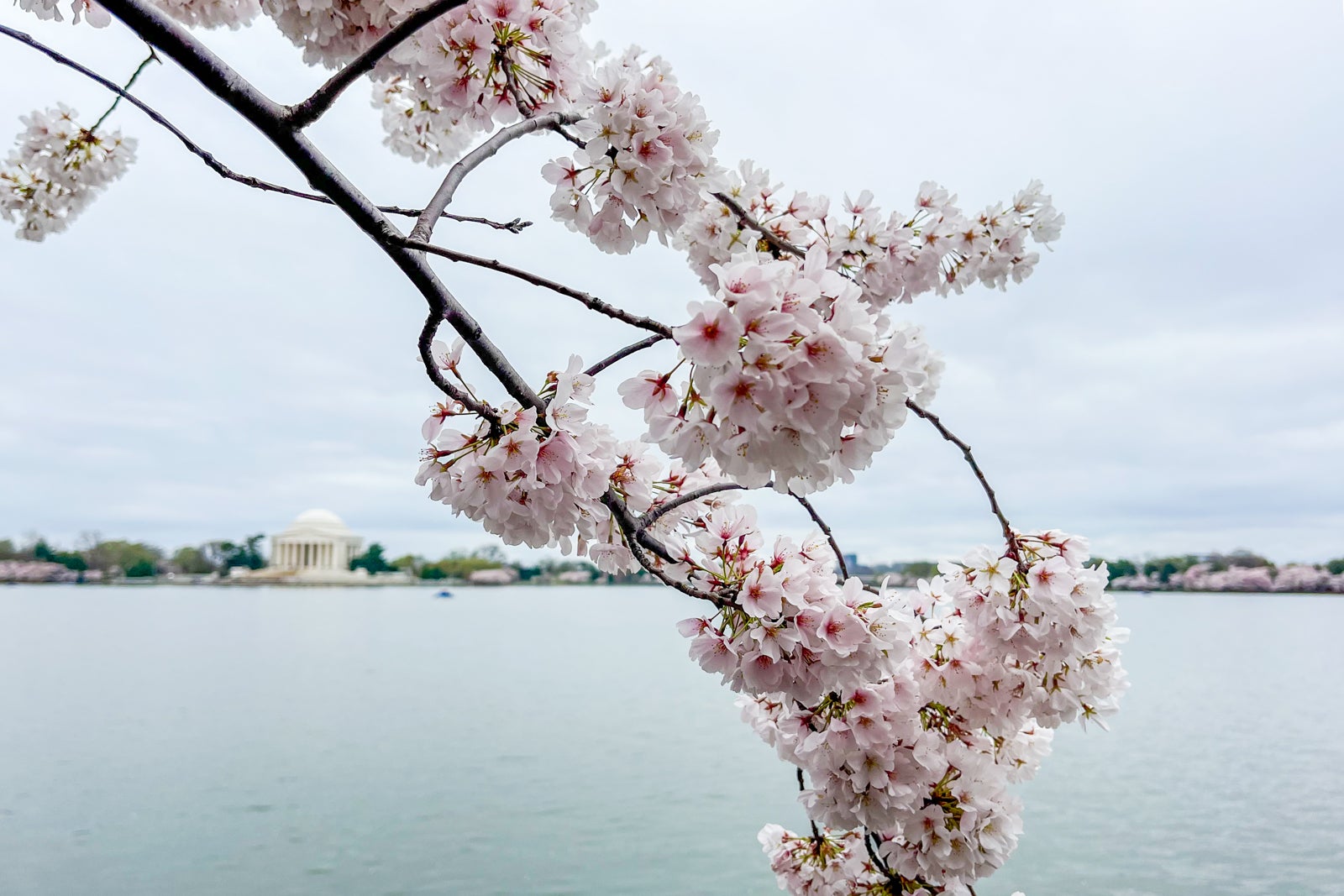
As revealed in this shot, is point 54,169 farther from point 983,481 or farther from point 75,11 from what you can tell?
point 983,481

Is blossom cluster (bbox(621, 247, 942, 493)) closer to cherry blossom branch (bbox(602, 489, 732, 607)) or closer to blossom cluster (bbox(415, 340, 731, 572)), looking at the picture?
blossom cluster (bbox(415, 340, 731, 572))

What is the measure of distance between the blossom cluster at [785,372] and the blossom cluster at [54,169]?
351cm

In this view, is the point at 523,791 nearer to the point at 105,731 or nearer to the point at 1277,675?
the point at 105,731

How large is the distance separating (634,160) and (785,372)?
30.6 inches

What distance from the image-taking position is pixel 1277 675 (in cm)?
2334

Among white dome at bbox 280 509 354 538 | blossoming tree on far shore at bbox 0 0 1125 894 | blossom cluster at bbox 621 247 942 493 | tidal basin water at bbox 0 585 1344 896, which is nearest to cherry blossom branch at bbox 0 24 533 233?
blossoming tree on far shore at bbox 0 0 1125 894

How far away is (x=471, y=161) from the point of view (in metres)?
1.68

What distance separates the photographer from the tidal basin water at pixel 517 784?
26.8 feet

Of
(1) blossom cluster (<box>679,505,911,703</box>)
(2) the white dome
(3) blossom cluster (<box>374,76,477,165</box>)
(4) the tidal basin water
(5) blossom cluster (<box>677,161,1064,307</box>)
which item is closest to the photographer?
(1) blossom cluster (<box>679,505,911,703</box>)

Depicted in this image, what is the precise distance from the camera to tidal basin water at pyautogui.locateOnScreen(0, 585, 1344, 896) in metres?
8.17

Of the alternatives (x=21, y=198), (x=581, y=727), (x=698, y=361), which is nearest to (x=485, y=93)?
(x=698, y=361)

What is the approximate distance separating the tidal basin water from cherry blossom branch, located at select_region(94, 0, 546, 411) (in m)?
1.22

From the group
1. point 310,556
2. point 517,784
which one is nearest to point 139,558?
point 310,556

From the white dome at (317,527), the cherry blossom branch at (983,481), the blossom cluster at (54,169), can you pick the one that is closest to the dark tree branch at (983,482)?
the cherry blossom branch at (983,481)
